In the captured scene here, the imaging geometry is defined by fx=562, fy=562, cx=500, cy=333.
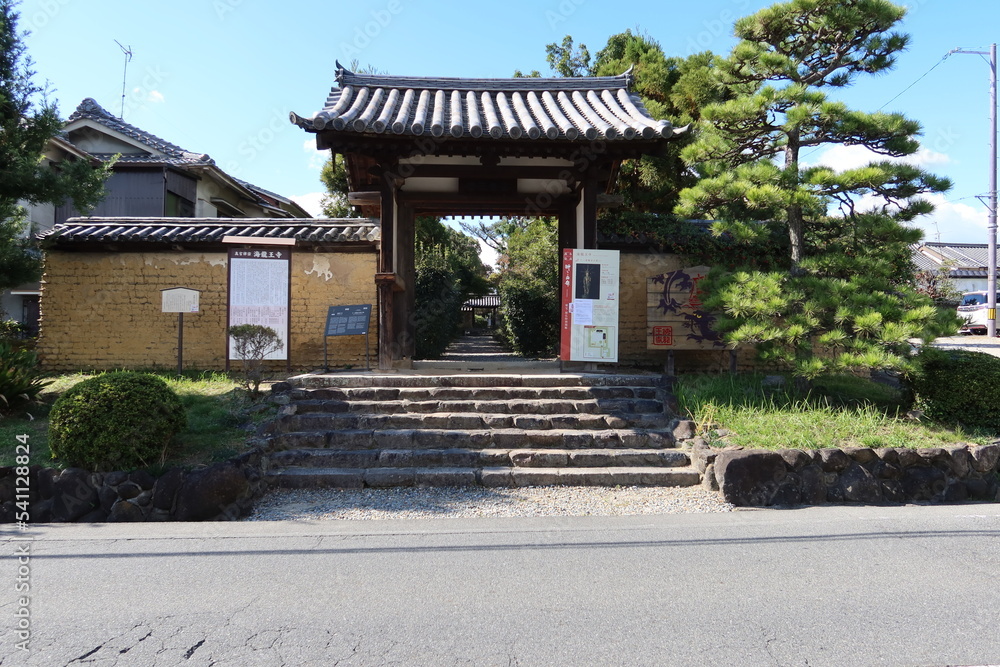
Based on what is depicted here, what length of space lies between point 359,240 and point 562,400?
4912mm

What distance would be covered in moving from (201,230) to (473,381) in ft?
19.9

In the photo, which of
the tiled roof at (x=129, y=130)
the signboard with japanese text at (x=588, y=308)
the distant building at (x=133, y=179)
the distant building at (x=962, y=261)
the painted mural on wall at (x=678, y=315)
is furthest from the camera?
the distant building at (x=962, y=261)

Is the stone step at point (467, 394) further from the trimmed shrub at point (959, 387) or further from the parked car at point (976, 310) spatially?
the parked car at point (976, 310)

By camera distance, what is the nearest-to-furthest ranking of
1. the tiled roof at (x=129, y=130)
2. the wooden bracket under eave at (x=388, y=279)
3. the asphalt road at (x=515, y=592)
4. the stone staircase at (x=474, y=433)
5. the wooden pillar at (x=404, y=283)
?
the asphalt road at (x=515, y=592) < the stone staircase at (x=474, y=433) < the wooden bracket under eave at (x=388, y=279) < the wooden pillar at (x=404, y=283) < the tiled roof at (x=129, y=130)

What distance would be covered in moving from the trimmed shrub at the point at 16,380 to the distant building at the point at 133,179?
8747 mm

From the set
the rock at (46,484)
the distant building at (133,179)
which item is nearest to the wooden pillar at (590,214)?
the rock at (46,484)

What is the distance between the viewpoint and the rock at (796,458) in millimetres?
5496

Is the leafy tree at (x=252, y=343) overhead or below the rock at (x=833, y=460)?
overhead

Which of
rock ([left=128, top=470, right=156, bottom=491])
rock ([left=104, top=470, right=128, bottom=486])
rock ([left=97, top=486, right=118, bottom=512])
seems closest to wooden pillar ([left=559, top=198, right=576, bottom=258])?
rock ([left=128, top=470, right=156, bottom=491])

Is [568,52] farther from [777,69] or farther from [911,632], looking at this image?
[911,632]

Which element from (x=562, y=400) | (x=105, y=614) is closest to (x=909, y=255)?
(x=562, y=400)

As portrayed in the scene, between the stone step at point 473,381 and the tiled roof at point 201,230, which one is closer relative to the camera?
the stone step at point 473,381

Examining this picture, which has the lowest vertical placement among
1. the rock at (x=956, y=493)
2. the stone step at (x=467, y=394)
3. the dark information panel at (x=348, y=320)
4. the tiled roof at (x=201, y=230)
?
the rock at (x=956, y=493)

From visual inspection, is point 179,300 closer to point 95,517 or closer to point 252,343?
point 252,343
